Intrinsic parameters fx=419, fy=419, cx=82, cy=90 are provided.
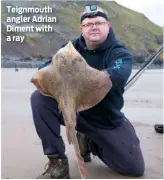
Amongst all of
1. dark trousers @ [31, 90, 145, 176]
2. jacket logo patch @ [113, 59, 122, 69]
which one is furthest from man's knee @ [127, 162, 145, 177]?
jacket logo patch @ [113, 59, 122, 69]

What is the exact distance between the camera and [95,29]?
4285mm

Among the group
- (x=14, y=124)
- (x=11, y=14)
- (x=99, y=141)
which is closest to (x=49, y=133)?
(x=99, y=141)

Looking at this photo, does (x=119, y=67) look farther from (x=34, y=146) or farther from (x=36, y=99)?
(x=34, y=146)

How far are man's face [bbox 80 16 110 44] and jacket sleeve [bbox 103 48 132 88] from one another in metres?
0.22

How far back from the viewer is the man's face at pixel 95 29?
14.0 feet

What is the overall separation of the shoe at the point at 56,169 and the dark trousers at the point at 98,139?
67 mm

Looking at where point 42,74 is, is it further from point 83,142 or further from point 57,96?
point 83,142

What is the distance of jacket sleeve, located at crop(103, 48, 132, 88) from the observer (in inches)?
153

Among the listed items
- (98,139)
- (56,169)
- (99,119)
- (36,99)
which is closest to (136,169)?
(98,139)

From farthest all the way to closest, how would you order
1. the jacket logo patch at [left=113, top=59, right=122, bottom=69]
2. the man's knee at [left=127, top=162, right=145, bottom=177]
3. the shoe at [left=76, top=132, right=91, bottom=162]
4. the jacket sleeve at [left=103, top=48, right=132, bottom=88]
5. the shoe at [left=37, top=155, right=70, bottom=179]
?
the shoe at [left=76, top=132, right=91, bottom=162] → the man's knee at [left=127, top=162, right=145, bottom=177] → the shoe at [left=37, top=155, right=70, bottom=179] → the jacket logo patch at [left=113, top=59, right=122, bottom=69] → the jacket sleeve at [left=103, top=48, right=132, bottom=88]

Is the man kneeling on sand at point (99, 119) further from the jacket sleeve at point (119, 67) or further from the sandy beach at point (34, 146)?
the sandy beach at point (34, 146)

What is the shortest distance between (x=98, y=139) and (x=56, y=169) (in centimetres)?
56

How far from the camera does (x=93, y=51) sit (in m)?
4.40

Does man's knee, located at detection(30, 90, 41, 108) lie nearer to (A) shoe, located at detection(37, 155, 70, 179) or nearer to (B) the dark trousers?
(B) the dark trousers
